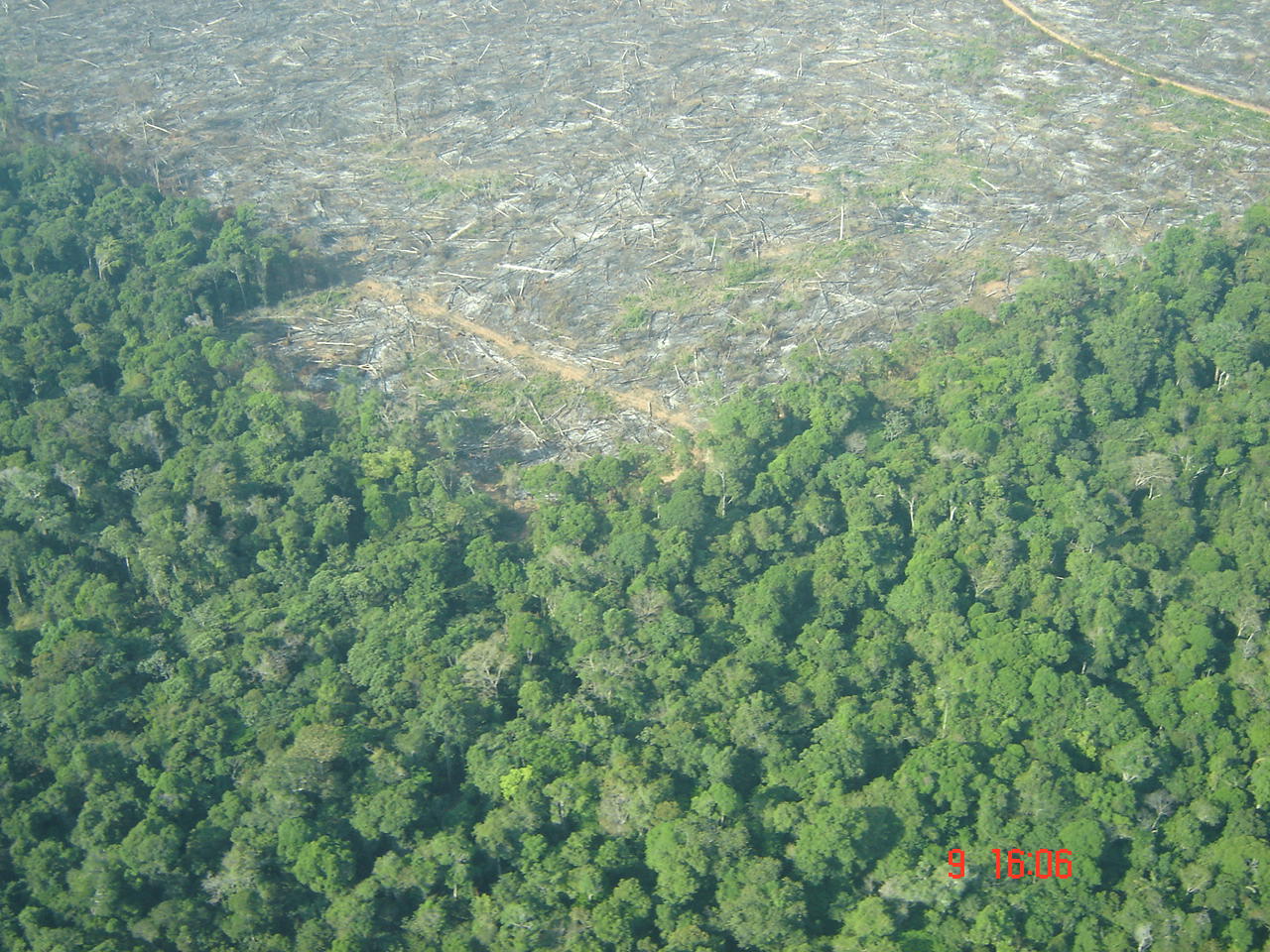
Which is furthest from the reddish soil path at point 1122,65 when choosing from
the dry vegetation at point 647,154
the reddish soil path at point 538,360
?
the reddish soil path at point 538,360

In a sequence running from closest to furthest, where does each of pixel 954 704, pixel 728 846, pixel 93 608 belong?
1. pixel 728 846
2. pixel 954 704
3. pixel 93 608

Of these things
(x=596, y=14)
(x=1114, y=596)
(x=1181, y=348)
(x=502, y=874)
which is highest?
(x=596, y=14)

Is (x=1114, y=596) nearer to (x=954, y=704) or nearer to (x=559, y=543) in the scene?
(x=954, y=704)

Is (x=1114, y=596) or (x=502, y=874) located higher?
(x=1114, y=596)

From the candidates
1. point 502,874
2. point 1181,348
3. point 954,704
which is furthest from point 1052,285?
point 502,874

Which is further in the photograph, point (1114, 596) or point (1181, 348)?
point (1181, 348)
